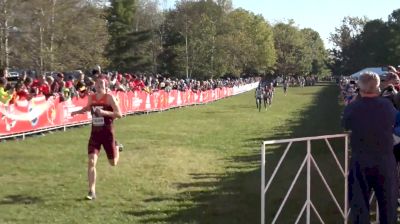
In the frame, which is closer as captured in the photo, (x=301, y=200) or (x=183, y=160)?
(x=301, y=200)

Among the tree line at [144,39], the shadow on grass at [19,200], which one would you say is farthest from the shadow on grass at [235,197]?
the tree line at [144,39]

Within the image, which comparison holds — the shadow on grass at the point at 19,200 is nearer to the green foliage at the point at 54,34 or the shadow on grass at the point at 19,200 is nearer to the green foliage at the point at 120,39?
the green foliage at the point at 54,34

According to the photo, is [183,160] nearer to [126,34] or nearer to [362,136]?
[362,136]

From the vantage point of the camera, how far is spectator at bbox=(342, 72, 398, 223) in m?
5.64

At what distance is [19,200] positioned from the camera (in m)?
8.79

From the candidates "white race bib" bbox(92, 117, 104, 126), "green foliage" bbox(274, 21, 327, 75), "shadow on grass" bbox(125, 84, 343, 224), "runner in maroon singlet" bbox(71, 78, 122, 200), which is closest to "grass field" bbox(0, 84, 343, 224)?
"shadow on grass" bbox(125, 84, 343, 224)

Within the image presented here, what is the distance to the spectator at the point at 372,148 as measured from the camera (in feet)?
Answer: 18.5

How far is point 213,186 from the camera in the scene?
33.5ft

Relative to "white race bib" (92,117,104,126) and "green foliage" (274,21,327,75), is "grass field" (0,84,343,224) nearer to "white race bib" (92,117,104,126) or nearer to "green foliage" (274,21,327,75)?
"white race bib" (92,117,104,126)

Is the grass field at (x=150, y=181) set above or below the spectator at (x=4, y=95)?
below

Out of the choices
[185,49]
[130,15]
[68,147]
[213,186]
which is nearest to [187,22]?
[185,49]

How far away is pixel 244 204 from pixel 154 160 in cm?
465

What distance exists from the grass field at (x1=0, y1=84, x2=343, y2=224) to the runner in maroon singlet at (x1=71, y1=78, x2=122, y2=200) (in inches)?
18.3

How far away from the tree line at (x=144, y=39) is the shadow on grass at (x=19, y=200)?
1273 inches
